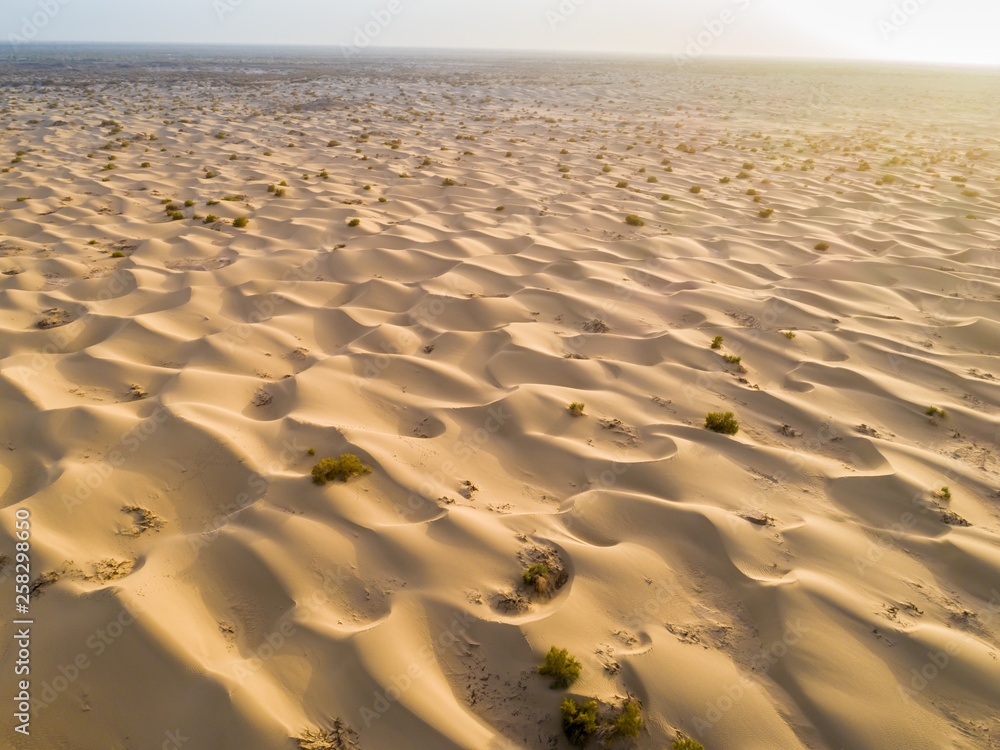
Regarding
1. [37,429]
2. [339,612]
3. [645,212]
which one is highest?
[645,212]

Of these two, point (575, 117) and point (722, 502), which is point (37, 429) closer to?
point (722, 502)

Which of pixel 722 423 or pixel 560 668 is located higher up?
pixel 722 423

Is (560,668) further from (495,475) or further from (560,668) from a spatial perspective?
(495,475)

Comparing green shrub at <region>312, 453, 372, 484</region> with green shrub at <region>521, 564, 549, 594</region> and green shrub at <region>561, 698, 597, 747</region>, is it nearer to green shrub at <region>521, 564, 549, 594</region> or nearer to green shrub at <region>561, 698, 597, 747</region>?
green shrub at <region>521, 564, 549, 594</region>

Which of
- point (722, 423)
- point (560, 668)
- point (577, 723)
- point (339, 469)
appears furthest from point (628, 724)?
point (722, 423)

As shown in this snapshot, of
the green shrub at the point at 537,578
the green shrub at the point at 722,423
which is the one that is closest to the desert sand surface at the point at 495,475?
the green shrub at the point at 537,578

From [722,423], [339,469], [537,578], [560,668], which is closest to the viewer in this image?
[560,668]

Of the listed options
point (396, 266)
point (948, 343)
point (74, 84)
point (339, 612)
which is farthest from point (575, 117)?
point (74, 84)
